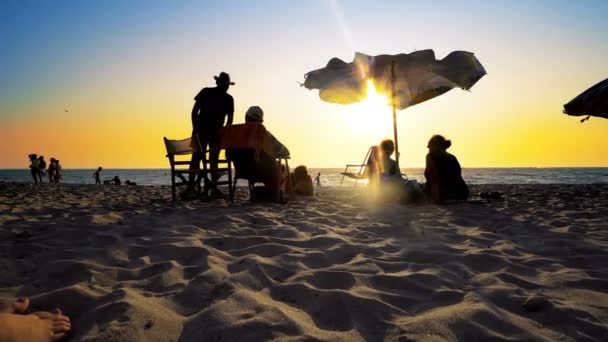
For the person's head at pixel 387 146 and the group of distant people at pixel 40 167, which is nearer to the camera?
the person's head at pixel 387 146

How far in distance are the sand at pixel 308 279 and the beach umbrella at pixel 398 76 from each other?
13.7 ft

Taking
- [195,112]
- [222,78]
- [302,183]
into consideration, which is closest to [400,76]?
[302,183]

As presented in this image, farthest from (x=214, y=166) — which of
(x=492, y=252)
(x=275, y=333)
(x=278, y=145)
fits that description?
(x=275, y=333)

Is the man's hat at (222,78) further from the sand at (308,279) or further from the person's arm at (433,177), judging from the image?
the person's arm at (433,177)

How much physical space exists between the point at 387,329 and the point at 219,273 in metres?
1.07

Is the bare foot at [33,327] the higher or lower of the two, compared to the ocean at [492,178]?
higher

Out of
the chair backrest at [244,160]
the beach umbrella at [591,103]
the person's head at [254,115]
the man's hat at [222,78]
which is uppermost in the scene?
the man's hat at [222,78]

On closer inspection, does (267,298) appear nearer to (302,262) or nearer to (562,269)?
(302,262)

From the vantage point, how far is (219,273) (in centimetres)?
214

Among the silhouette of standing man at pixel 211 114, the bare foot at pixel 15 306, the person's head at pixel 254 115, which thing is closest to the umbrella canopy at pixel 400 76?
the silhouette of standing man at pixel 211 114

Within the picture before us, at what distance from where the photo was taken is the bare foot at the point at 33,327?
1263 millimetres

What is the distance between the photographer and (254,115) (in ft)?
18.8

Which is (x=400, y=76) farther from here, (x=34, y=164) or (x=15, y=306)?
(x=34, y=164)

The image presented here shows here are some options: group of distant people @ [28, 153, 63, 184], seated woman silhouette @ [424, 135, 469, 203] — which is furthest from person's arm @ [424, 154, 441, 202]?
group of distant people @ [28, 153, 63, 184]
